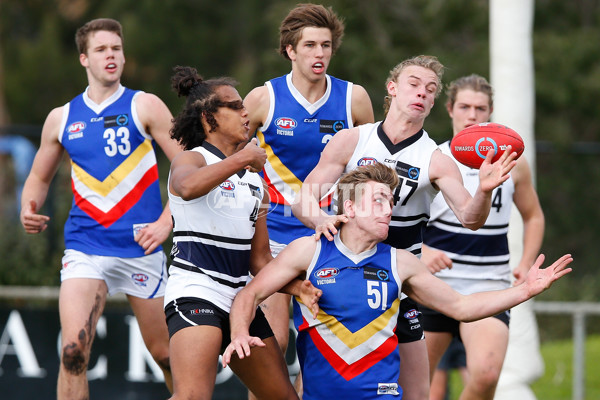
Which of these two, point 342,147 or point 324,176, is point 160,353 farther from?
point 342,147

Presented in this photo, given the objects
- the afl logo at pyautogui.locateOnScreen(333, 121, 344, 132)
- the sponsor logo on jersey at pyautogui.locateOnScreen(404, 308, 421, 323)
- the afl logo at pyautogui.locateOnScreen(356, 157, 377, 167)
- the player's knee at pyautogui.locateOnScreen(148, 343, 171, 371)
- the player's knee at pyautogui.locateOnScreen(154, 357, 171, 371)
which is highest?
the afl logo at pyautogui.locateOnScreen(333, 121, 344, 132)

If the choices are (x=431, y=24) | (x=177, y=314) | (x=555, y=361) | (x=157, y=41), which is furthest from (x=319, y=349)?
(x=157, y=41)

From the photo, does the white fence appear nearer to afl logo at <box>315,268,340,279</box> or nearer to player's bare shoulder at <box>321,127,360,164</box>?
player's bare shoulder at <box>321,127,360,164</box>

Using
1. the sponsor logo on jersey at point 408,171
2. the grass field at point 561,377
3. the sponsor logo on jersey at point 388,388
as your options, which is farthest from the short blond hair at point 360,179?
the grass field at point 561,377

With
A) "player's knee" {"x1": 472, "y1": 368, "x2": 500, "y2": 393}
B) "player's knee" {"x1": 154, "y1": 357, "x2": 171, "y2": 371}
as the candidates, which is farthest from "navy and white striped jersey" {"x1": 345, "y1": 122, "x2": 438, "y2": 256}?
"player's knee" {"x1": 154, "y1": 357, "x2": 171, "y2": 371}

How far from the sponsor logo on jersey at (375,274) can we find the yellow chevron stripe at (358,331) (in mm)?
157

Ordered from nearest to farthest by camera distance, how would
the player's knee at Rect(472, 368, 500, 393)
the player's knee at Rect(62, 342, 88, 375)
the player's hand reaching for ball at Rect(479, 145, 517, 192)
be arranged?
1. the player's hand reaching for ball at Rect(479, 145, 517, 192)
2. the player's knee at Rect(62, 342, 88, 375)
3. the player's knee at Rect(472, 368, 500, 393)

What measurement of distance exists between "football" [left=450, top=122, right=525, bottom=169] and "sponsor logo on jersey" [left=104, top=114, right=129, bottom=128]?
93.3 inches

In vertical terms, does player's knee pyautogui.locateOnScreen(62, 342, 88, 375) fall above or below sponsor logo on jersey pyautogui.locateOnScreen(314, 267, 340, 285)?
below

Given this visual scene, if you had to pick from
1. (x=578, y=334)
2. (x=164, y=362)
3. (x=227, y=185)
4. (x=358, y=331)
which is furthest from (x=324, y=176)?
(x=578, y=334)

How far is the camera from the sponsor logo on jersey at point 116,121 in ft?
22.2

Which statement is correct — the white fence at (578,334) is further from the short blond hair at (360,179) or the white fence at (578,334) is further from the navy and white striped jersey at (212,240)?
the navy and white striped jersey at (212,240)

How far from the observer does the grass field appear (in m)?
10.2

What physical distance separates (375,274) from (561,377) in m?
5.85
